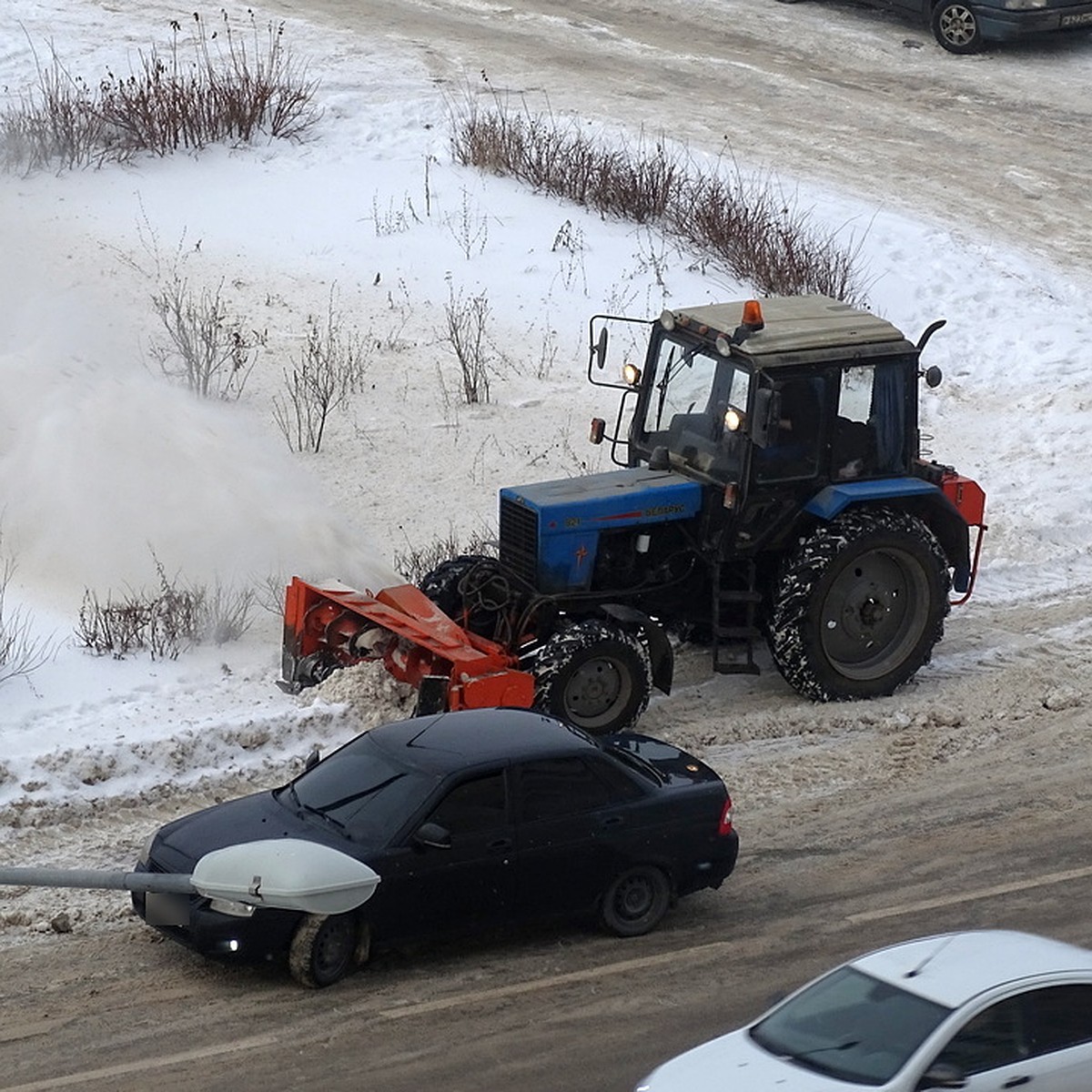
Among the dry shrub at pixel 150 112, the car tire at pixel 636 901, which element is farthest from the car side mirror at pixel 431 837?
the dry shrub at pixel 150 112

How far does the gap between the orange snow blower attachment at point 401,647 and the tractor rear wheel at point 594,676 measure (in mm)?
209

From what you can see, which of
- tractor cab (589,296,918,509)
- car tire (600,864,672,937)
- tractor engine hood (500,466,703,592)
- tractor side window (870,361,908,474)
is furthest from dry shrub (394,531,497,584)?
car tire (600,864,672,937)

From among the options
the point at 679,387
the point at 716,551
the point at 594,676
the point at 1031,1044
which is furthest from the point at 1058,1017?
the point at 679,387

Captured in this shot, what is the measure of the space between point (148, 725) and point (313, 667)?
119cm

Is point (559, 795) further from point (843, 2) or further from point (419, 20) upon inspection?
point (843, 2)

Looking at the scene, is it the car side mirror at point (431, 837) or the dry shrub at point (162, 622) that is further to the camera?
the dry shrub at point (162, 622)

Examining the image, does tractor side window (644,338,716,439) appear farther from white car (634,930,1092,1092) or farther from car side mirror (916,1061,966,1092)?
car side mirror (916,1061,966,1092)

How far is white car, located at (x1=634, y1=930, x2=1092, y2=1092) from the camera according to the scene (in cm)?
716

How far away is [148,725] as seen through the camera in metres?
12.1

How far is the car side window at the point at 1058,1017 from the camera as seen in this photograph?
7305 mm

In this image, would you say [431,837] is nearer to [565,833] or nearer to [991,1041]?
[565,833]

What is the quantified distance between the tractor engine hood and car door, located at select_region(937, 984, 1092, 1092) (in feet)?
17.9

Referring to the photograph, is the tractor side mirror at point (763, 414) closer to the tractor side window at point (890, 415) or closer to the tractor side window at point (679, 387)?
the tractor side window at point (679, 387)

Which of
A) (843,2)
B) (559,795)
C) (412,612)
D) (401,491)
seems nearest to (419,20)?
(843,2)
